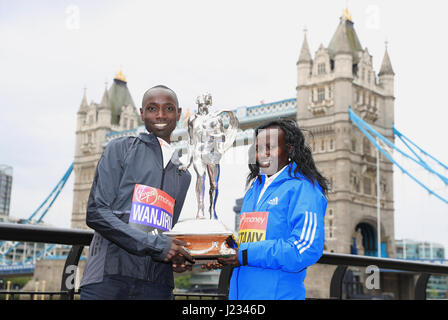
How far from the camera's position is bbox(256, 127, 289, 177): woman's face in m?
2.19

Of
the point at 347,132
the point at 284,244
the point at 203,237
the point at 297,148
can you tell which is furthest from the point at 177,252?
the point at 347,132

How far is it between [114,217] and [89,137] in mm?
52108

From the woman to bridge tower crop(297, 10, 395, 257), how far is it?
32.1 metres

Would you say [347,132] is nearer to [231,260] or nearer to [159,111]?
[159,111]

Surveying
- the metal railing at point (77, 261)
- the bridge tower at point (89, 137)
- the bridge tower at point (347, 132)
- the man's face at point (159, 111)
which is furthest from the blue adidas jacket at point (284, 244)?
the bridge tower at point (89, 137)

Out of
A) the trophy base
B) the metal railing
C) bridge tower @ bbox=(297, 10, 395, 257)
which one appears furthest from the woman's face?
bridge tower @ bbox=(297, 10, 395, 257)

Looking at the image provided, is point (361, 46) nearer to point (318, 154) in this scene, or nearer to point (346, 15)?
point (346, 15)

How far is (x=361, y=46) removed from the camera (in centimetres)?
4109

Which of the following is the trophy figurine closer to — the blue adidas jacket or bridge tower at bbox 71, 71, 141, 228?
the blue adidas jacket

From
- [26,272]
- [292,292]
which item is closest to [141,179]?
[292,292]

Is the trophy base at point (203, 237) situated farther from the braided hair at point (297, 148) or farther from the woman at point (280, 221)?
the braided hair at point (297, 148)

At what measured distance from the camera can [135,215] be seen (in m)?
2.02

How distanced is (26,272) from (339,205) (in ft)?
84.3

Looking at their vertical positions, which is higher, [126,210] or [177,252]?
[126,210]
